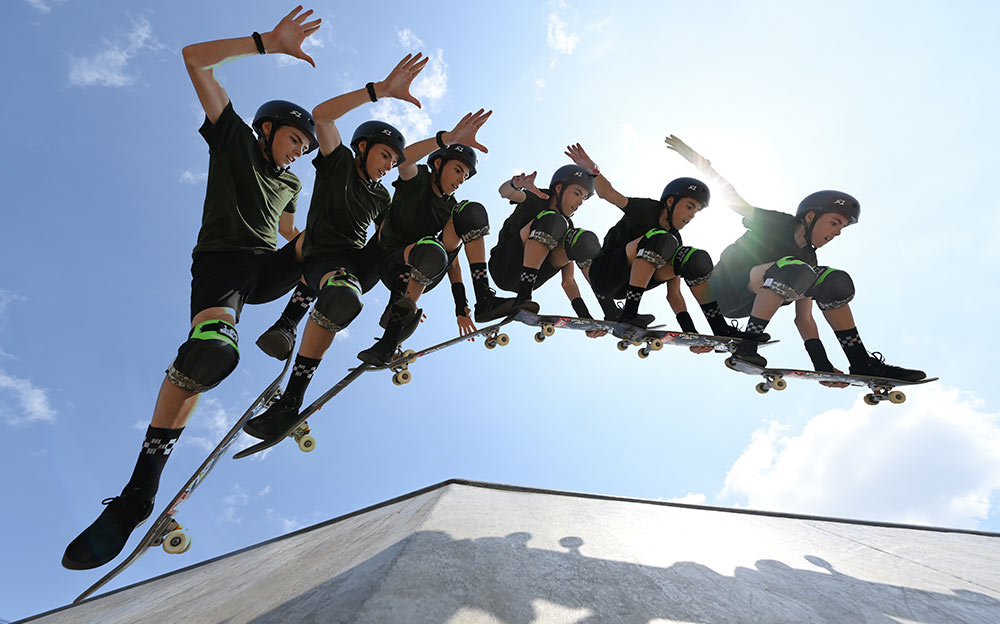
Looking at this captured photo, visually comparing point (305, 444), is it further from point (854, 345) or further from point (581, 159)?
point (854, 345)

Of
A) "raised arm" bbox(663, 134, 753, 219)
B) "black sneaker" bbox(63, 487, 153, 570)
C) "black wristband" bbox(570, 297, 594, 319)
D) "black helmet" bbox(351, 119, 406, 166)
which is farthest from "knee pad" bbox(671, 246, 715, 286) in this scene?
"black sneaker" bbox(63, 487, 153, 570)

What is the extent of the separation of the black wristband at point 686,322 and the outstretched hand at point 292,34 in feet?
15.3

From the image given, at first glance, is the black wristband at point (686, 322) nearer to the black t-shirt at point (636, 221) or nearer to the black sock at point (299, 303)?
the black t-shirt at point (636, 221)

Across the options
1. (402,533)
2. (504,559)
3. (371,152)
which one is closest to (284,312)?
(371,152)

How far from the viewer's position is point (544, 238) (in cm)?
525

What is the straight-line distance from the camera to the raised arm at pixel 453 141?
15.3ft

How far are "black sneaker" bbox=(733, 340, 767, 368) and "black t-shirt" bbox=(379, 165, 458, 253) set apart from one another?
343cm

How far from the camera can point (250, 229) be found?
3.39m

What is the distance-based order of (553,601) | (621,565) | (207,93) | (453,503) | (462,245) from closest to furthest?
(553,601) → (621,565) → (453,503) → (207,93) → (462,245)

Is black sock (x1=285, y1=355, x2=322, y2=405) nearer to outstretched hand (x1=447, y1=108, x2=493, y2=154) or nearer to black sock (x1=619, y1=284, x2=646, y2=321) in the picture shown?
outstretched hand (x1=447, y1=108, x2=493, y2=154)

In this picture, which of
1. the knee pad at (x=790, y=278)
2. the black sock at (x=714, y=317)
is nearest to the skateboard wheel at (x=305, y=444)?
the black sock at (x=714, y=317)

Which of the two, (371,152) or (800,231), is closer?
(371,152)

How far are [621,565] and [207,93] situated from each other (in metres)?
3.77

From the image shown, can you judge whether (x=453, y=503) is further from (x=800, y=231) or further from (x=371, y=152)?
(x=800, y=231)
